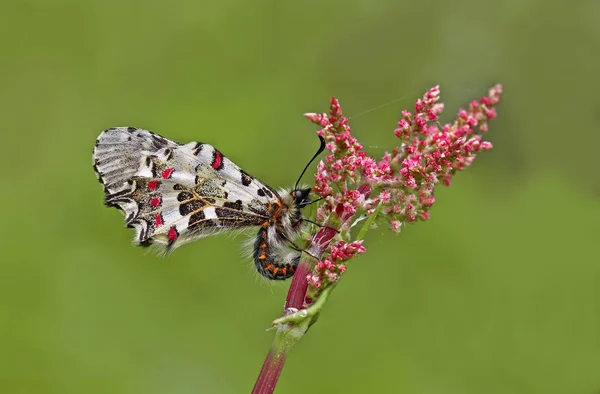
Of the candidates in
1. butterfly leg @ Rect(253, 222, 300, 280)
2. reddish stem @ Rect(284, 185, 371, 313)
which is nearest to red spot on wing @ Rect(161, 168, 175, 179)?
butterfly leg @ Rect(253, 222, 300, 280)

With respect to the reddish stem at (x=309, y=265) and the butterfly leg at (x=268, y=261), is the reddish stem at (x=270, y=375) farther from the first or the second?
the butterfly leg at (x=268, y=261)

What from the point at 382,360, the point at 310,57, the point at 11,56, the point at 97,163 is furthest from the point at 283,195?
the point at 11,56

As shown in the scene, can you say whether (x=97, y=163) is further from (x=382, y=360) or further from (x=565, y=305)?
(x=565, y=305)

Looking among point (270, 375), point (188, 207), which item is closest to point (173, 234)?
point (188, 207)

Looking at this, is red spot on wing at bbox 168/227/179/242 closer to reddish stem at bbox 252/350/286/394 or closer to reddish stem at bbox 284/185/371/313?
reddish stem at bbox 284/185/371/313

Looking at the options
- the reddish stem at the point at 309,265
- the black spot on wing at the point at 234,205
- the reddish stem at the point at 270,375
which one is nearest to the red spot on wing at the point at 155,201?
the black spot on wing at the point at 234,205

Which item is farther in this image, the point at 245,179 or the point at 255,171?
the point at 255,171

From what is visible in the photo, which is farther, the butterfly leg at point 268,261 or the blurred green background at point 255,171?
the blurred green background at point 255,171

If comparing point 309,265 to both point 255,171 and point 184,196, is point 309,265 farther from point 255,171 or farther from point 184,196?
point 255,171
